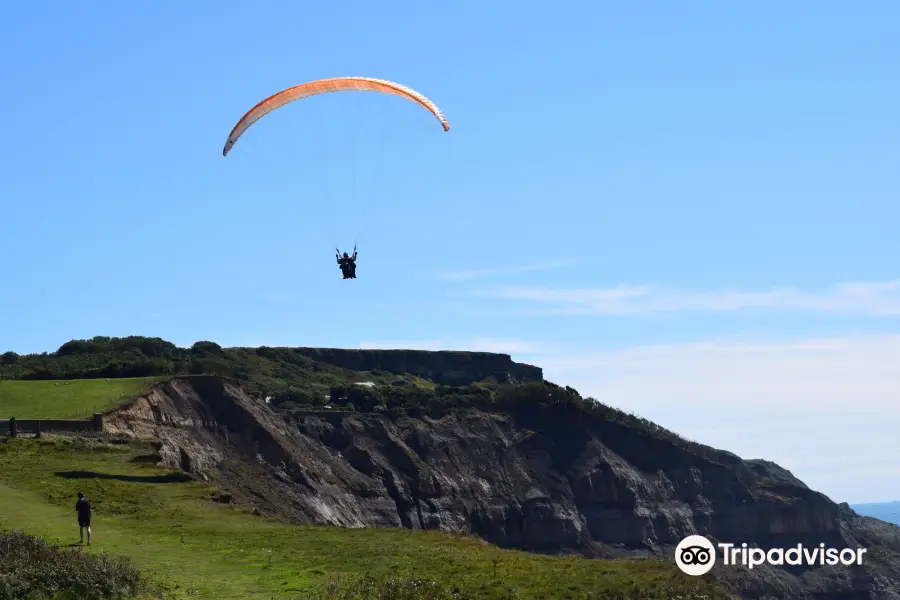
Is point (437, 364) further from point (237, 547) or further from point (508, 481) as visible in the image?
point (237, 547)

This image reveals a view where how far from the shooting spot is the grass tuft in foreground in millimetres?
25219

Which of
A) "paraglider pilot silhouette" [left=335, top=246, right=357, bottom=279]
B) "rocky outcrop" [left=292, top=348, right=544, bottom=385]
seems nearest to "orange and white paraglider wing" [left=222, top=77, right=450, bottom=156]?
"paraglider pilot silhouette" [left=335, top=246, right=357, bottom=279]

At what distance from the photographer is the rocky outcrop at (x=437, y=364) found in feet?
453

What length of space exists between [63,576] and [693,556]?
639 inches

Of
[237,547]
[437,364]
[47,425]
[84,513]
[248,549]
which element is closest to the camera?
[84,513]

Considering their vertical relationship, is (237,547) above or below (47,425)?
below

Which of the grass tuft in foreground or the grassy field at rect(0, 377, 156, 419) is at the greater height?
the grassy field at rect(0, 377, 156, 419)

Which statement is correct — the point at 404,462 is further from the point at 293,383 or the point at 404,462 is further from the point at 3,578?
the point at 3,578

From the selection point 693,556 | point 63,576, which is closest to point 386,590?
point 63,576

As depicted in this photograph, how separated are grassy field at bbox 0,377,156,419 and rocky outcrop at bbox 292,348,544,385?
70423 millimetres

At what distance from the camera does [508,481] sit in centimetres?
10194

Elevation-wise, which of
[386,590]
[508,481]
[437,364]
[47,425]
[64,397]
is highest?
[437,364]

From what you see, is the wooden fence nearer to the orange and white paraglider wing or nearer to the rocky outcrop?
the orange and white paraglider wing

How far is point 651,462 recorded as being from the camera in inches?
4569
